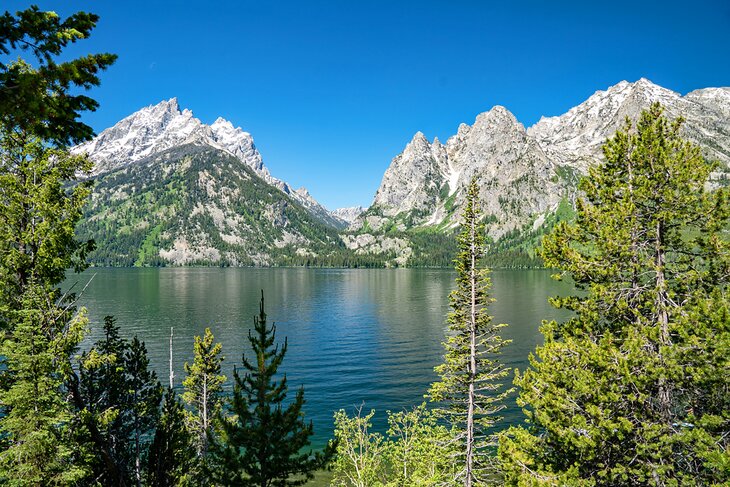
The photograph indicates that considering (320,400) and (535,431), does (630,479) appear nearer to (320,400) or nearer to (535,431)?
(535,431)

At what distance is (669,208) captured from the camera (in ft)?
58.1

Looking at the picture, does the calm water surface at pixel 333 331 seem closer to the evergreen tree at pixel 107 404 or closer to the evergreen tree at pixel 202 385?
the evergreen tree at pixel 202 385

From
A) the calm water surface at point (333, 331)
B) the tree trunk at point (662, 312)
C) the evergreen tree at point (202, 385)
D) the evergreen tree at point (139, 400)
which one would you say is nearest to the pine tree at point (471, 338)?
the tree trunk at point (662, 312)

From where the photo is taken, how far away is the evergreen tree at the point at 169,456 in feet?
83.3

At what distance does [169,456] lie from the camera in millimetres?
26000

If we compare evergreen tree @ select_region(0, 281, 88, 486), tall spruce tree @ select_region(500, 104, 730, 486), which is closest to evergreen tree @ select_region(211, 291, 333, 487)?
evergreen tree @ select_region(0, 281, 88, 486)

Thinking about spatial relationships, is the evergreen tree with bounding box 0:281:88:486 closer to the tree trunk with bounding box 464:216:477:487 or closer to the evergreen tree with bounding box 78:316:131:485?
the evergreen tree with bounding box 78:316:131:485

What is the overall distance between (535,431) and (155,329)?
3990 inches

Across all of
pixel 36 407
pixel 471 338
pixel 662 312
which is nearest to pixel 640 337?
pixel 662 312

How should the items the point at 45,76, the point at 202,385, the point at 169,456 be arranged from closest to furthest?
the point at 45,76 < the point at 169,456 < the point at 202,385

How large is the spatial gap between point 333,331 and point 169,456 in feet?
266

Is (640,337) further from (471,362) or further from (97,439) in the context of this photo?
(97,439)

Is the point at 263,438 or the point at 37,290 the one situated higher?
the point at 37,290

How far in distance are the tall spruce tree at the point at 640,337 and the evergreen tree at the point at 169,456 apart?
20552 millimetres
